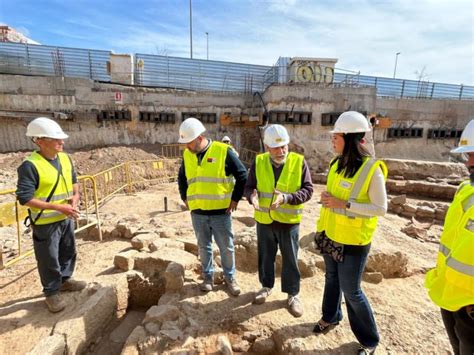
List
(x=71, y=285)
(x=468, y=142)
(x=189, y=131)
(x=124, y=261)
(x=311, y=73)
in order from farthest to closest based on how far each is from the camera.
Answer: (x=311, y=73), (x=124, y=261), (x=71, y=285), (x=189, y=131), (x=468, y=142)

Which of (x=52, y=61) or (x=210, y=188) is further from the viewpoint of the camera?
(x=52, y=61)

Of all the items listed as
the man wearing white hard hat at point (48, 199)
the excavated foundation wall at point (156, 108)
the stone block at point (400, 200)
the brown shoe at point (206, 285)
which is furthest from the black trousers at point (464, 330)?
the excavated foundation wall at point (156, 108)

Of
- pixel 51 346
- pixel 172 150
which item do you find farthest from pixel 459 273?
pixel 172 150

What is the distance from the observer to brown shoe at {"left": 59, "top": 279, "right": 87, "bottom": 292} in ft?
10.2

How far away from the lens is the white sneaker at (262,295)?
9.92 ft

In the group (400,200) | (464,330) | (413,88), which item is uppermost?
(413,88)

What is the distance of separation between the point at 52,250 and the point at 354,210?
9.66ft

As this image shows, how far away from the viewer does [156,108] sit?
1409 cm

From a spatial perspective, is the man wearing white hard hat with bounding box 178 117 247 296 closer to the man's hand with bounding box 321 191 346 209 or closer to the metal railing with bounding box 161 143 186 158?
the man's hand with bounding box 321 191 346 209

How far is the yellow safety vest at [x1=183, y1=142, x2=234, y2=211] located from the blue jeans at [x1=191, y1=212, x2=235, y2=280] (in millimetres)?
149

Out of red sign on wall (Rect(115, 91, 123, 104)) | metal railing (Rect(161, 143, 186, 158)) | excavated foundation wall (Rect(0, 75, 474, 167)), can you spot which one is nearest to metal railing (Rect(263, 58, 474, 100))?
excavated foundation wall (Rect(0, 75, 474, 167))

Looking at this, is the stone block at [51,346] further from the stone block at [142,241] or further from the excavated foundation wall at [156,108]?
the excavated foundation wall at [156,108]

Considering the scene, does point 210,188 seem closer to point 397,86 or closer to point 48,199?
point 48,199

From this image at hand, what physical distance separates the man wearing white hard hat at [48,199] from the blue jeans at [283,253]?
2023mm
